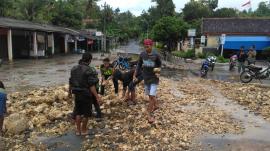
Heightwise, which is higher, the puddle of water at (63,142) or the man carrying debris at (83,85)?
the man carrying debris at (83,85)

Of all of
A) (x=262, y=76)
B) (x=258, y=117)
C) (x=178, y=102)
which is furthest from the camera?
(x=262, y=76)

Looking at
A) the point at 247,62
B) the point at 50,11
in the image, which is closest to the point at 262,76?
the point at 247,62

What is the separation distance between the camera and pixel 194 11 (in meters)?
70.0

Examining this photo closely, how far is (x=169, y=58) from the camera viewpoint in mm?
36969

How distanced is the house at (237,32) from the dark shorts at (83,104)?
33.2 meters

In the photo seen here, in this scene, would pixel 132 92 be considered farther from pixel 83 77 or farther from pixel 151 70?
pixel 83 77

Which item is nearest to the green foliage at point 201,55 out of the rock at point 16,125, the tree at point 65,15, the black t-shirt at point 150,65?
the tree at point 65,15

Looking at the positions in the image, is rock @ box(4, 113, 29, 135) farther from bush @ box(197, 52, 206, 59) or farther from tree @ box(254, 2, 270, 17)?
tree @ box(254, 2, 270, 17)

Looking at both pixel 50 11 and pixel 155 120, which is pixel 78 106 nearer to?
pixel 155 120

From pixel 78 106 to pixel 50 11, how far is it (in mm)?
50188

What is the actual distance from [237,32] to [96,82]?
118 ft

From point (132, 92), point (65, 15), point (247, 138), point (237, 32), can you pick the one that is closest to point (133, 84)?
point (132, 92)

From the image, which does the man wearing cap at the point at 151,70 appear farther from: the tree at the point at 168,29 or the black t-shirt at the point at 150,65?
the tree at the point at 168,29

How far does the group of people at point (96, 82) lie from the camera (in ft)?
23.1
